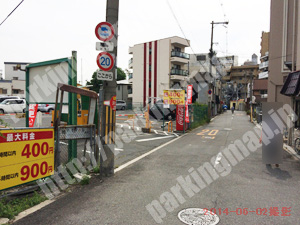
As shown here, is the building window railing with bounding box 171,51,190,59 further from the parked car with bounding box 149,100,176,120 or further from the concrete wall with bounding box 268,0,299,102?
the concrete wall with bounding box 268,0,299,102

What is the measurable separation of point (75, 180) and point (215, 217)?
3456 mm

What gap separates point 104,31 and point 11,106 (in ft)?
83.5

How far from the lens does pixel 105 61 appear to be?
604 centimetres

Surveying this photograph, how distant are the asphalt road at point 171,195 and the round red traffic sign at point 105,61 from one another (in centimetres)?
287

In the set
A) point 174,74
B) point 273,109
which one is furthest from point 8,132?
point 174,74

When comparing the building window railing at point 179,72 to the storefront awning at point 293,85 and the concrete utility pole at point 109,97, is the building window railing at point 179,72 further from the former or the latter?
the concrete utility pole at point 109,97

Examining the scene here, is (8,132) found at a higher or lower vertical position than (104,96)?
lower

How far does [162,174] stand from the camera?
6.47 m

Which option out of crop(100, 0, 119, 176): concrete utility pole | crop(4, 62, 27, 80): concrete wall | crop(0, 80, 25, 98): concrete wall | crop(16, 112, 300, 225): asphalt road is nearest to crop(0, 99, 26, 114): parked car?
crop(0, 80, 25, 98): concrete wall

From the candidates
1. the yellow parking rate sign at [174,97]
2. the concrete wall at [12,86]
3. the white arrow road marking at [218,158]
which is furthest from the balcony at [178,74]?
the white arrow road marking at [218,158]

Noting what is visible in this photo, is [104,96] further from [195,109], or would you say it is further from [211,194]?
[195,109]

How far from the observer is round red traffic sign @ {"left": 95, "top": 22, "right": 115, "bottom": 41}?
589 cm

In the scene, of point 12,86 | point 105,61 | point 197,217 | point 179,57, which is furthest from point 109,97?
point 12,86

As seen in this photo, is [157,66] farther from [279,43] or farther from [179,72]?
[279,43]
